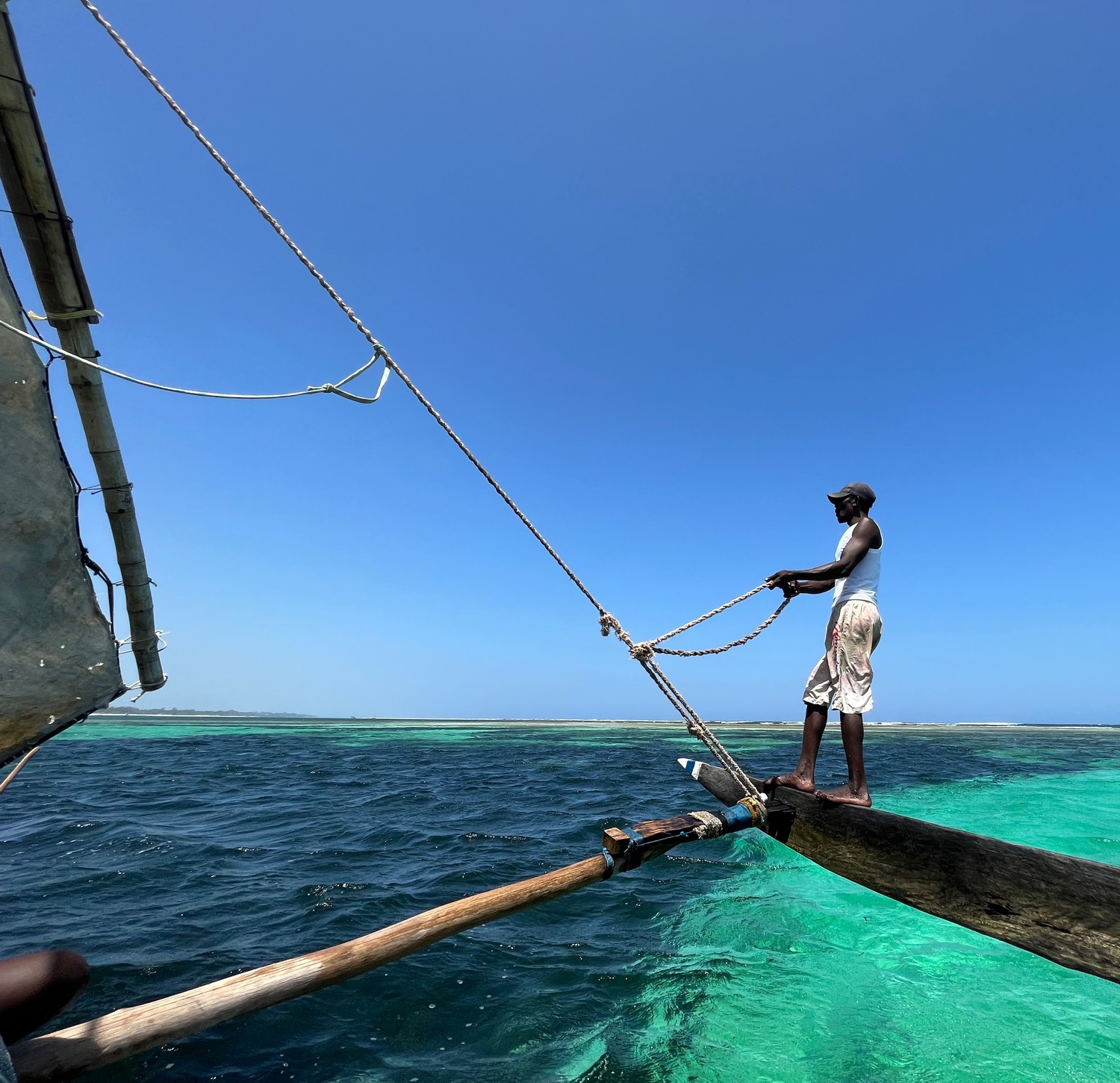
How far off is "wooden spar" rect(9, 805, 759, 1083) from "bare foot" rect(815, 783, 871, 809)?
1783 millimetres

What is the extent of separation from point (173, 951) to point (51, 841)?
5.97 m

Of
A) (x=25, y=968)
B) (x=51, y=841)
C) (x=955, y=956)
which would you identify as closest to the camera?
(x=25, y=968)

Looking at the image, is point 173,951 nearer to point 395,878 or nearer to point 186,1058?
point 186,1058

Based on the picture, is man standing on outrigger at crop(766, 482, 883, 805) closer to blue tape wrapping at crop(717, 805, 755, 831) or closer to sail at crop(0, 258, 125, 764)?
blue tape wrapping at crop(717, 805, 755, 831)

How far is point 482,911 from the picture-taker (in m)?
3.60

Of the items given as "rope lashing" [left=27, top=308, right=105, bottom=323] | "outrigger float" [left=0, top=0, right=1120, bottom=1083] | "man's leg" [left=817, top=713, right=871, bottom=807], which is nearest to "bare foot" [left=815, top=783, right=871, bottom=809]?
"man's leg" [left=817, top=713, right=871, bottom=807]

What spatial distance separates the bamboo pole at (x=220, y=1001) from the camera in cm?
258

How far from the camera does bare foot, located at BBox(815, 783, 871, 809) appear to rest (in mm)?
4930

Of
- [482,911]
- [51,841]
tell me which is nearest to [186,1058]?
[482,911]

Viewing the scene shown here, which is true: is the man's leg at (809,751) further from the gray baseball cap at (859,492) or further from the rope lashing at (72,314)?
the rope lashing at (72,314)

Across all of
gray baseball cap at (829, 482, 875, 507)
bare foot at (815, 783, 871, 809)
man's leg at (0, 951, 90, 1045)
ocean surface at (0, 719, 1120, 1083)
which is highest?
gray baseball cap at (829, 482, 875, 507)

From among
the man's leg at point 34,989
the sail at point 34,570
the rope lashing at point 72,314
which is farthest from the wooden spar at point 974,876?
the rope lashing at point 72,314

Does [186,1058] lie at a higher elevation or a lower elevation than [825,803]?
lower

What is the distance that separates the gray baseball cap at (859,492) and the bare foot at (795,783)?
2.52m
